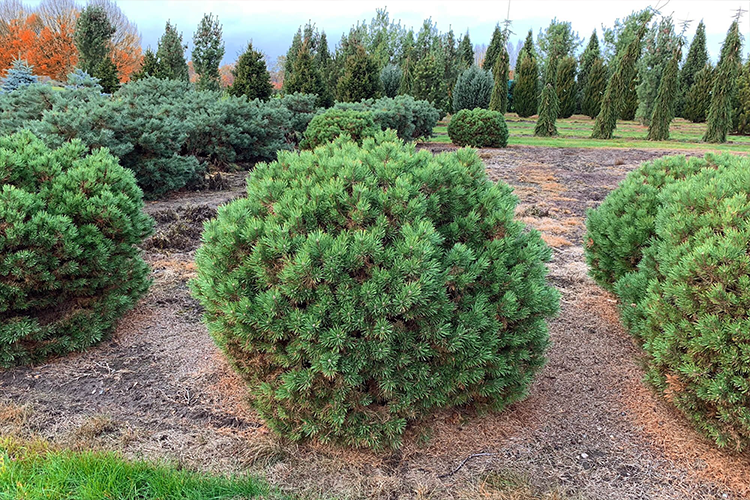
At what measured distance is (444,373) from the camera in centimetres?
238

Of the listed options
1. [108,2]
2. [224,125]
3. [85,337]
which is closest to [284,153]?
[85,337]

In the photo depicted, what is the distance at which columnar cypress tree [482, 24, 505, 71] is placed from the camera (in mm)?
34062

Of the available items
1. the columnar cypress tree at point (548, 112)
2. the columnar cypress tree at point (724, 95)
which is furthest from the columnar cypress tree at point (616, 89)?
the columnar cypress tree at point (724, 95)

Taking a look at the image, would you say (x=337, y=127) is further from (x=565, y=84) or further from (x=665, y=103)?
(x=565, y=84)

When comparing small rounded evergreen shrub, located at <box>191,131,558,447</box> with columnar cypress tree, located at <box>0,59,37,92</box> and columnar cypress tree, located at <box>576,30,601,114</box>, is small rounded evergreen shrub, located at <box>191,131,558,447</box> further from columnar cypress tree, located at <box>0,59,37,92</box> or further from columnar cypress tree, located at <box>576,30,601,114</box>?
columnar cypress tree, located at <box>576,30,601,114</box>

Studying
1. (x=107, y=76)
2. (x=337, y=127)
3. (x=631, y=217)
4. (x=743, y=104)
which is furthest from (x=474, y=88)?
(x=631, y=217)

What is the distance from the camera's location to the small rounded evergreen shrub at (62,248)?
3.06 metres

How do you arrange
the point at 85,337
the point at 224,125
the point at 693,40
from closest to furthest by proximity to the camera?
the point at 85,337
the point at 224,125
the point at 693,40

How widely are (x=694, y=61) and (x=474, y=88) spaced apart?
13560mm

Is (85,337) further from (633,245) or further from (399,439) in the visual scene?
(633,245)

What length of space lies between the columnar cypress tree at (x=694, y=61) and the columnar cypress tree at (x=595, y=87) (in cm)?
443

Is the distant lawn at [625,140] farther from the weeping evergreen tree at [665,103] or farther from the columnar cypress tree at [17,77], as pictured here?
the columnar cypress tree at [17,77]

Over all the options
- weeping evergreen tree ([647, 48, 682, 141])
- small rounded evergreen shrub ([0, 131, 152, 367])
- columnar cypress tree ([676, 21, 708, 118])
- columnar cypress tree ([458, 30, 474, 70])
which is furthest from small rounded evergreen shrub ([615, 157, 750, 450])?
columnar cypress tree ([458, 30, 474, 70])

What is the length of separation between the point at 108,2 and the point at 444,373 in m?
56.3
